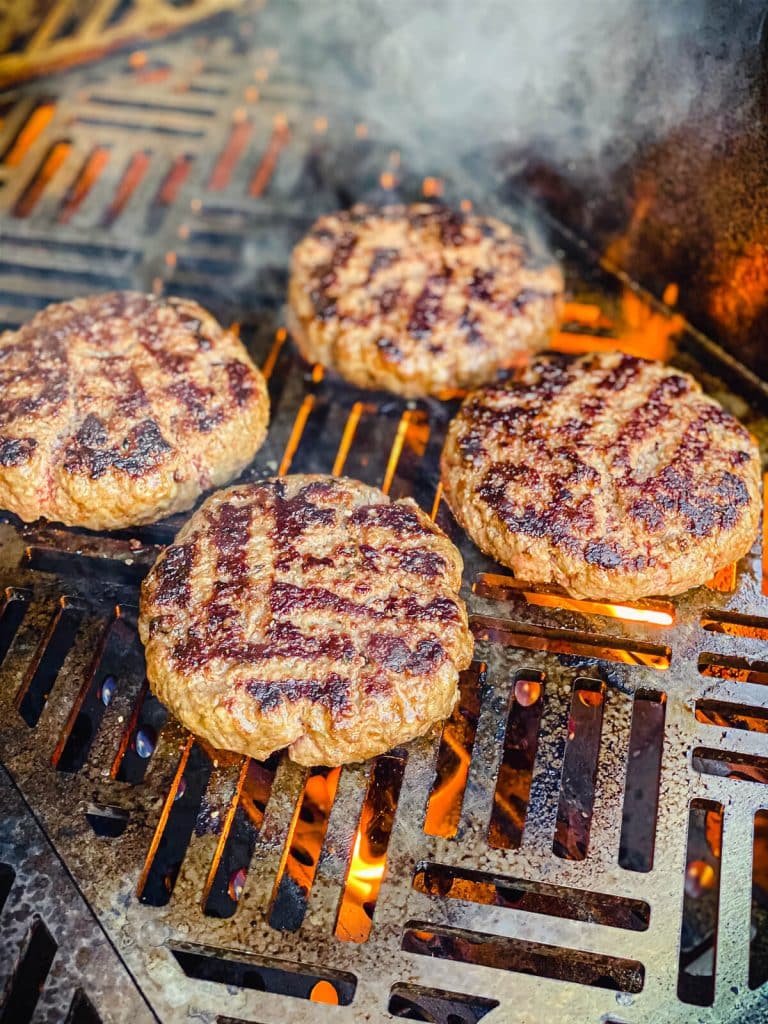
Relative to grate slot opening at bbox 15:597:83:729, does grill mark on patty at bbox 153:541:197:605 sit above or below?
above

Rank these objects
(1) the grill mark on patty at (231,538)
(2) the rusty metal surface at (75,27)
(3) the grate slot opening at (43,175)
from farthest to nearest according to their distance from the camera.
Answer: (2) the rusty metal surface at (75,27) < (3) the grate slot opening at (43,175) < (1) the grill mark on patty at (231,538)

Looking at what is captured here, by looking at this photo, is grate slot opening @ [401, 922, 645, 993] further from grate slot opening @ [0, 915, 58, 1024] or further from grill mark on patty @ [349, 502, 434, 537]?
grill mark on patty @ [349, 502, 434, 537]

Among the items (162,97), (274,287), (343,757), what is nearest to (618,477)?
(343,757)

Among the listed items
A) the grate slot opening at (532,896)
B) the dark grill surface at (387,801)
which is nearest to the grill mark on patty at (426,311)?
the dark grill surface at (387,801)

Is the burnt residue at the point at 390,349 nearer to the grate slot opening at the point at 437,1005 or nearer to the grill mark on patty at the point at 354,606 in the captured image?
the grill mark on patty at the point at 354,606

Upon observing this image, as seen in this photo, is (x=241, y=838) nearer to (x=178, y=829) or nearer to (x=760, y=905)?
(x=178, y=829)

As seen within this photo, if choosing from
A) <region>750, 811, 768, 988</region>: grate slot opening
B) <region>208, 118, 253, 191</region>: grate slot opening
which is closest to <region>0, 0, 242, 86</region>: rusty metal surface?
<region>208, 118, 253, 191</region>: grate slot opening
